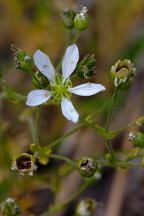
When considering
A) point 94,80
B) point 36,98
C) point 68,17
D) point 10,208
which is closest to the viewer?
point 36,98

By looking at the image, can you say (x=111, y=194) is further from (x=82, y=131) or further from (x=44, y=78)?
(x=44, y=78)

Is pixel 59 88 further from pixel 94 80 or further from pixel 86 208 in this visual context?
pixel 94 80

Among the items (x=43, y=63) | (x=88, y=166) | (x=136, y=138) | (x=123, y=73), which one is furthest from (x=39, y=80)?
(x=136, y=138)

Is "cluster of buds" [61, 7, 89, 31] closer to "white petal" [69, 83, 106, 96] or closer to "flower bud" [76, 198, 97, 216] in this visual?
"white petal" [69, 83, 106, 96]

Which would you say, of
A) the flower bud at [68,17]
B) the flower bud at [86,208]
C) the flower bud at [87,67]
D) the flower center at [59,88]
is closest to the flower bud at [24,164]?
the flower center at [59,88]

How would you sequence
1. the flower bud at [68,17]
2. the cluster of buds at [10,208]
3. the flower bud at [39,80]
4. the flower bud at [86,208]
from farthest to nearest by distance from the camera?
the flower bud at [86,208] < the flower bud at [68,17] < the cluster of buds at [10,208] < the flower bud at [39,80]

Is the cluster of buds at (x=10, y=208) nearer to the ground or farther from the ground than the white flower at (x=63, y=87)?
nearer to the ground

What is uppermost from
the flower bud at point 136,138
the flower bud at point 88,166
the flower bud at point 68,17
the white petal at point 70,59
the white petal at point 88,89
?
the flower bud at point 68,17

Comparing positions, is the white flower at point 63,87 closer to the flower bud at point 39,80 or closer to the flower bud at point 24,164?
the flower bud at point 39,80
